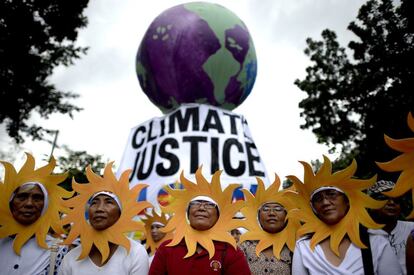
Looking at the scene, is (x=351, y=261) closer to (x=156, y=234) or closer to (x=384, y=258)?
(x=384, y=258)

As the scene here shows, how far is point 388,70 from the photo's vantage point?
9.53m

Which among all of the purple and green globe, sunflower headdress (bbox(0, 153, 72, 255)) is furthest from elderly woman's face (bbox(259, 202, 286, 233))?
the purple and green globe

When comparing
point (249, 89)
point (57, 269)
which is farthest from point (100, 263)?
point (249, 89)

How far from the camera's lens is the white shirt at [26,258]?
312 centimetres

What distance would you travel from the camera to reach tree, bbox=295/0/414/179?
7980 millimetres

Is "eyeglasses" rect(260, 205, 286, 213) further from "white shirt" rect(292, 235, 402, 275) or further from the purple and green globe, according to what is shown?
the purple and green globe

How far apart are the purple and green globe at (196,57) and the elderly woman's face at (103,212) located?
495 cm

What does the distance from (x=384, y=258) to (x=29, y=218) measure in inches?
112

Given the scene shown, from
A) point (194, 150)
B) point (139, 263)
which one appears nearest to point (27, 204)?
point (139, 263)

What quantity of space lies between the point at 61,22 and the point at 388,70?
855cm

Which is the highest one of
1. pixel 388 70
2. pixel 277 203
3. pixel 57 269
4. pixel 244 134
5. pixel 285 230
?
pixel 388 70

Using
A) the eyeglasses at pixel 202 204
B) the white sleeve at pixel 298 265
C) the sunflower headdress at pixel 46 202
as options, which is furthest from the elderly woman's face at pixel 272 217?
the sunflower headdress at pixel 46 202

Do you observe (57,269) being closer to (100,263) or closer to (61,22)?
(100,263)

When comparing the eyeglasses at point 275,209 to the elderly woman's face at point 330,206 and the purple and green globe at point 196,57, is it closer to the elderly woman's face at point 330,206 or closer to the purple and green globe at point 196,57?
the elderly woman's face at point 330,206
